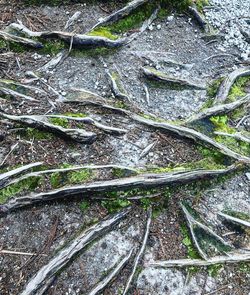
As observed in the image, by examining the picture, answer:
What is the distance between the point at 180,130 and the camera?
6.62m

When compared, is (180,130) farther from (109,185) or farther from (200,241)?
(200,241)

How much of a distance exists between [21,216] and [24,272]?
0.81 m

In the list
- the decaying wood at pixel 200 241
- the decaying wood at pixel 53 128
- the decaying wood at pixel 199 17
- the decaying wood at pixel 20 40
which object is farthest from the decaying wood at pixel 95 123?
the decaying wood at pixel 199 17

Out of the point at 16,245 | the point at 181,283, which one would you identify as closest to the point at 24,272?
the point at 16,245

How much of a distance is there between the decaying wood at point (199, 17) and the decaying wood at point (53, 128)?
4.19 m

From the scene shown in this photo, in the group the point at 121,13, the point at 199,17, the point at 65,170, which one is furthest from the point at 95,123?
the point at 199,17

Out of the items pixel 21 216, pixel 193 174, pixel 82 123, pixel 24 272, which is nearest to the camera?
pixel 24 272

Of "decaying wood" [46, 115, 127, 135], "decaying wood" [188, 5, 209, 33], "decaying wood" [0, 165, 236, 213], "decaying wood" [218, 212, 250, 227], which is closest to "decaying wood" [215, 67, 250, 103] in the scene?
"decaying wood" [188, 5, 209, 33]

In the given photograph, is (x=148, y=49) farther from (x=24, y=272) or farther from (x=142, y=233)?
(x=24, y=272)

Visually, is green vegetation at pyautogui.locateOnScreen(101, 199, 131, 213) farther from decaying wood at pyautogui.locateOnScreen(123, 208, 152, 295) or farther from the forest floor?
decaying wood at pyautogui.locateOnScreen(123, 208, 152, 295)

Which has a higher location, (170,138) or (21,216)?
(170,138)

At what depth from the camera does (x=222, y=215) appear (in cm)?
596

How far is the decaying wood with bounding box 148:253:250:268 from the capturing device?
5.46 meters

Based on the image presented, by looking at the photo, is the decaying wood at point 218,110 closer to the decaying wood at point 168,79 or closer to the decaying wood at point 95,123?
the decaying wood at point 168,79
